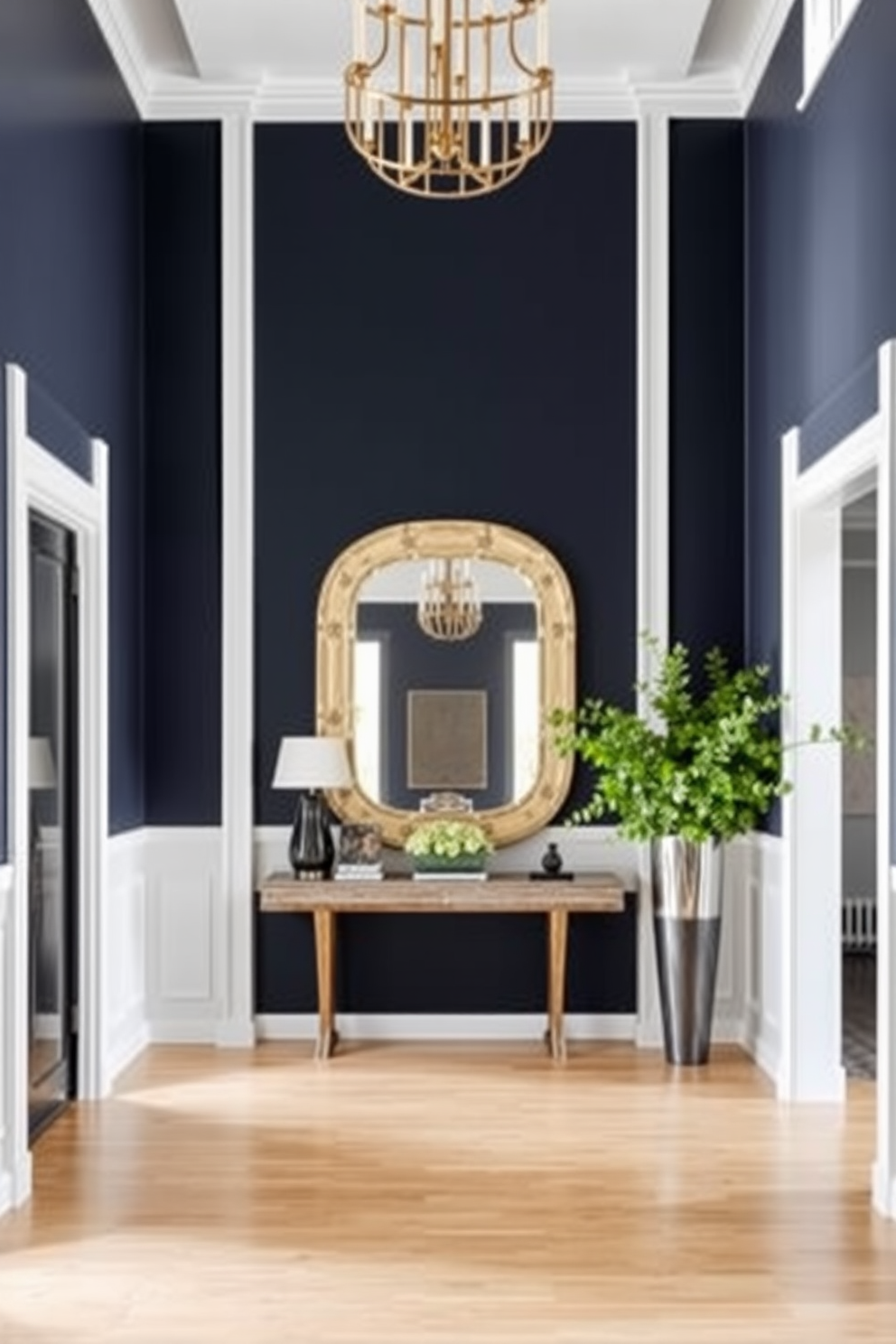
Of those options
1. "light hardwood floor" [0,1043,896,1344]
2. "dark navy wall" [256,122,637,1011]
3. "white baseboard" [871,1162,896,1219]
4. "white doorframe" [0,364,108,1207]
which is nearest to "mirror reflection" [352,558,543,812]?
"dark navy wall" [256,122,637,1011]

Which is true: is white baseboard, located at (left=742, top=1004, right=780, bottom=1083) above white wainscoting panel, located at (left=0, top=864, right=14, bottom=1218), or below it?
below

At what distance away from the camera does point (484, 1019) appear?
8422 millimetres

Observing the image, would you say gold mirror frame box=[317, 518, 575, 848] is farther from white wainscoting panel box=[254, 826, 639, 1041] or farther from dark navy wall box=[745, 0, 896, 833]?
dark navy wall box=[745, 0, 896, 833]

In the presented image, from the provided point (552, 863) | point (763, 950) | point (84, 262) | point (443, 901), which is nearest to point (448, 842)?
point (443, 901)

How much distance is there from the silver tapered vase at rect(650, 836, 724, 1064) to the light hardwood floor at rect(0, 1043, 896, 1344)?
0.17 m

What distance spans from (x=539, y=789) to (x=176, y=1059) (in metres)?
1.84

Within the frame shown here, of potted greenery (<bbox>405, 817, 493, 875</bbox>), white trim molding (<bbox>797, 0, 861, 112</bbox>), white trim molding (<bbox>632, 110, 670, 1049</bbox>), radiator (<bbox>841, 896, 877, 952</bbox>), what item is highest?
white trim molding (<bbox>797, 0, 861, 112</bbox>)

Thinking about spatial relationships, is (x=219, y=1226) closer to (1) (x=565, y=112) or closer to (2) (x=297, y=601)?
(2) (x=297, y=601)

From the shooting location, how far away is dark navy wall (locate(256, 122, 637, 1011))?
27.8 feet

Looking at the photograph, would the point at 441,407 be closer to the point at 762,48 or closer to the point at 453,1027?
the point at 762,48

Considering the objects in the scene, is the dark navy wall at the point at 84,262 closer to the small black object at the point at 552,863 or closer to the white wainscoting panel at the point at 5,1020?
the white wainscoting panel at the point at 5,1020

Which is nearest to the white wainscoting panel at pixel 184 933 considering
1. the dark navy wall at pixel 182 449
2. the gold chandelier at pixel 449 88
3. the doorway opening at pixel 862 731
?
the dark navy wall at pixel 182 449

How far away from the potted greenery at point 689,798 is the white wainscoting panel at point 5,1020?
2778 mm

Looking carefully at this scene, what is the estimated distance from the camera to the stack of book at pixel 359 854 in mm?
8086
